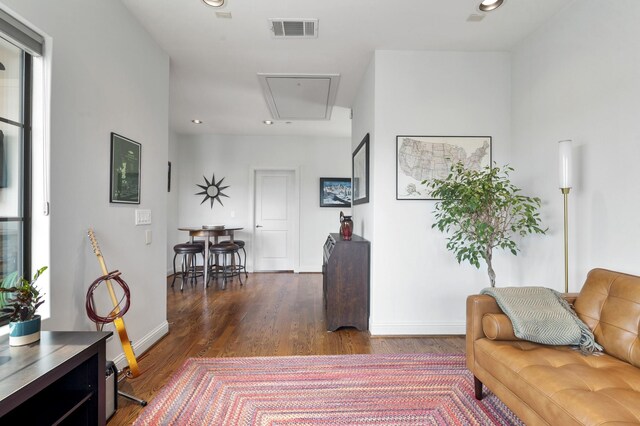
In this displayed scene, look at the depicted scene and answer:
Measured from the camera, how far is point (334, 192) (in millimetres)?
6082

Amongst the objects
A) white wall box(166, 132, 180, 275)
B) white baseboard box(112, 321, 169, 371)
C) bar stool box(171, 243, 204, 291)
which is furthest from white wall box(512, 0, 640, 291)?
white wall box(166, 132, 180, 275)

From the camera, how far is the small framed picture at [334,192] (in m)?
6.06

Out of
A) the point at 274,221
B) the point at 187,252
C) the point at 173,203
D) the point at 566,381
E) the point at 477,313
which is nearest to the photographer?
the point at 566,381

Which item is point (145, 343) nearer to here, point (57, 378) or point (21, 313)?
point (21, 313)

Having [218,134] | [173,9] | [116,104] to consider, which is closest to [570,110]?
[173,9]

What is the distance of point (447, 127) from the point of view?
2.94 meters

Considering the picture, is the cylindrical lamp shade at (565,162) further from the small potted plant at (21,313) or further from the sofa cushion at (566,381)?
the small potted plant at (21,313)

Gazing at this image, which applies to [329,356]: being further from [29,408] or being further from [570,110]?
[570,110]

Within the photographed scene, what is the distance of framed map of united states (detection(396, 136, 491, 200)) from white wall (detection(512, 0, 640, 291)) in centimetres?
38

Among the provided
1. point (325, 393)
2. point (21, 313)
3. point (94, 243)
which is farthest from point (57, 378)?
point (325, 393)

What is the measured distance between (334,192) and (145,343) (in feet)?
13.8

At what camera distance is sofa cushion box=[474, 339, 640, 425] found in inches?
44.8

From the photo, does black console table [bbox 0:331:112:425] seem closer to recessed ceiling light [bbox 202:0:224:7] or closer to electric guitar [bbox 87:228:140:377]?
electric guitar [bbox 87:228:140:377]

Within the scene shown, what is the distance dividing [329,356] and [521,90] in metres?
2.88
